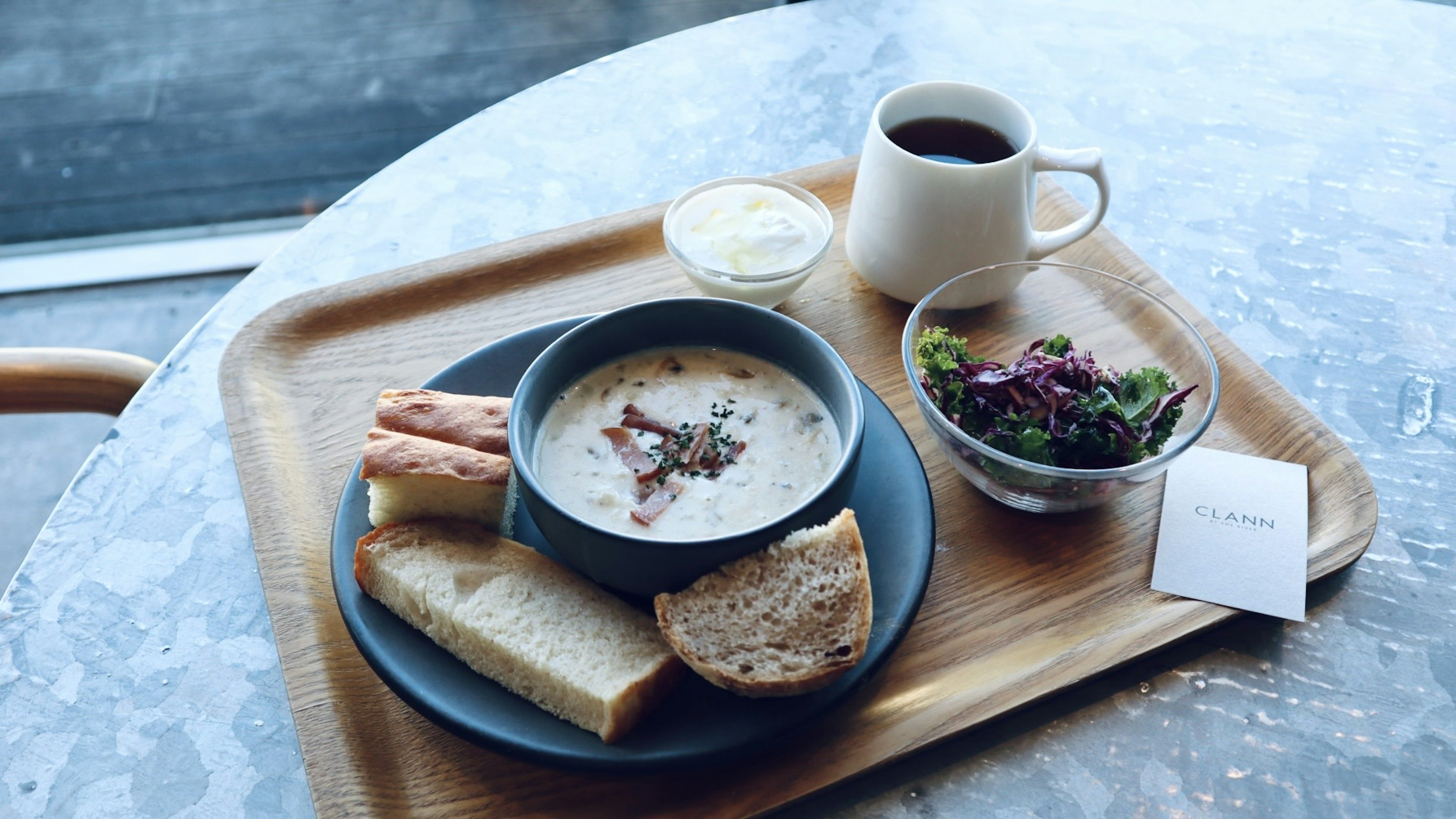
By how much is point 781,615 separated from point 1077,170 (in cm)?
108

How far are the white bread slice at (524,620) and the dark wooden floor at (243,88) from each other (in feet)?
10.5

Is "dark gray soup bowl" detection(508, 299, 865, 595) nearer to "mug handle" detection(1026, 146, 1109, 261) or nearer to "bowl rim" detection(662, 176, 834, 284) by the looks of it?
"bowl rim" detection(662, 176, 834, 284)

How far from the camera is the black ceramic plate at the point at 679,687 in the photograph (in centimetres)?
136

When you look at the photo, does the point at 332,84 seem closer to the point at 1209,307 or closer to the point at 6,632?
the point at 6,632

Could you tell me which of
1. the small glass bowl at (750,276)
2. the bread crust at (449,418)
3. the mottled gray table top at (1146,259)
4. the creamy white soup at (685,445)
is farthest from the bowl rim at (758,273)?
the bread crust at (449,418)

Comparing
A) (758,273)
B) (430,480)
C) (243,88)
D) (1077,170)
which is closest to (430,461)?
(430,480)

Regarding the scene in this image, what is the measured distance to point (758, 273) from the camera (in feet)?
6.73

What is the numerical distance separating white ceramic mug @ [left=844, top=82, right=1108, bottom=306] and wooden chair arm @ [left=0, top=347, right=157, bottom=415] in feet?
4.96

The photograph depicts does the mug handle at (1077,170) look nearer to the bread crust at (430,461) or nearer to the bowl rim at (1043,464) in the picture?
the bowl rim at (1043,464)

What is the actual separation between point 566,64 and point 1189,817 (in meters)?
4.24

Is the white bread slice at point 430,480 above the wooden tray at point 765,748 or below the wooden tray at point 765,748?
above

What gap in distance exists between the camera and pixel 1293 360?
83.7 inches

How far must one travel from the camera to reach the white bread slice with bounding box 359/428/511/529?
62.1 inches

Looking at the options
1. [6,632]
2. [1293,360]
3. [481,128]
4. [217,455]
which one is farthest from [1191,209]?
[6,632]
